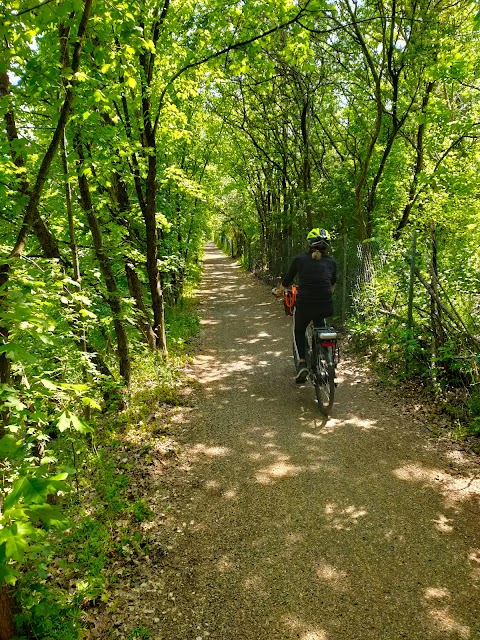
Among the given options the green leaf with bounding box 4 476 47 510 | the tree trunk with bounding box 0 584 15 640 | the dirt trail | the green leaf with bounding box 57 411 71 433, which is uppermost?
the green leaf with bounding box 57 411 71 433

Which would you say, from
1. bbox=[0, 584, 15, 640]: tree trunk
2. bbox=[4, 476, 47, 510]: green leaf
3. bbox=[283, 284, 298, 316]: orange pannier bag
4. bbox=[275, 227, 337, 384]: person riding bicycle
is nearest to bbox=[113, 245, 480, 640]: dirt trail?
bbox=[0, 584, 15, 640]: tree trunk

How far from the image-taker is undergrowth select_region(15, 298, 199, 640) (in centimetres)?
289

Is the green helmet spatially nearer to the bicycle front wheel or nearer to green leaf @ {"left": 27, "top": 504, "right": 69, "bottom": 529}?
the bicycle front wheel

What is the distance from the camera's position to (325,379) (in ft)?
19.6

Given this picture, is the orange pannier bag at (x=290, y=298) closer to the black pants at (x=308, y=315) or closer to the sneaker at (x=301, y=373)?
the black pants at (x=308, y=315)

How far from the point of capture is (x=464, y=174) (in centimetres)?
1007

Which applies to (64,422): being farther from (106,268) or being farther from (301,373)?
(301,373)

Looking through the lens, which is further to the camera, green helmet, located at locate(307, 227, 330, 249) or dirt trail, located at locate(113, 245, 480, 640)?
green helmet, located at locate(307, 227, 330, 249)

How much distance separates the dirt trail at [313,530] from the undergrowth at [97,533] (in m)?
0.29

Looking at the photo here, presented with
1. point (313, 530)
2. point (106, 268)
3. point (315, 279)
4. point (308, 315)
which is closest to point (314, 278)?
point (315, 279)

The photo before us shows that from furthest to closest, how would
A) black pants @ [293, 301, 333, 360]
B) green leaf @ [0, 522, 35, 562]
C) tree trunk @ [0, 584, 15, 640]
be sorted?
black pants @ [293, 301, 333, 360] < tree trunk @ [0, 584, 15, 640] < green leaf @ [0, 522, 35, 562]

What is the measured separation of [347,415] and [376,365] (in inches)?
A: 81.2

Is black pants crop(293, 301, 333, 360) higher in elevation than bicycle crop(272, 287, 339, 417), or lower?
higher

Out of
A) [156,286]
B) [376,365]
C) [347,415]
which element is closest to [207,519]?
[347,415]
